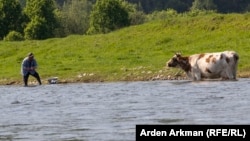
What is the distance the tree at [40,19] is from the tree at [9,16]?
52.2 inches

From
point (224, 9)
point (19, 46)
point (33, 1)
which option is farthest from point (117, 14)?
point (224, 9)

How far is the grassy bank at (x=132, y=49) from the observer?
1836 inches

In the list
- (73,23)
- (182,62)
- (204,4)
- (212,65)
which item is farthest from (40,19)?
(204,4)

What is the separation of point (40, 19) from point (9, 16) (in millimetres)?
2819

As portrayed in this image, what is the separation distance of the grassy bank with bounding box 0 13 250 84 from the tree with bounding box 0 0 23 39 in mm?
16282

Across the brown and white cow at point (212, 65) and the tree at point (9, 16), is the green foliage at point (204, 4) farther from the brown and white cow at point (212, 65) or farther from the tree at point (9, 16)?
the brown and white cow at point (212, 65)

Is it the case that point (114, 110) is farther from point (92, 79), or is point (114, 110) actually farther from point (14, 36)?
point (14, 36)

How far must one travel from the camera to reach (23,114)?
26.4 m

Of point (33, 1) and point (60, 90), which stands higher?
point (33, 1)

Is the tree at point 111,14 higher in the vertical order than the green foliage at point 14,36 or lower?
higher

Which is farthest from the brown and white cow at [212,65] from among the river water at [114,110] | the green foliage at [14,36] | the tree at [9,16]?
the tree at [9,16]

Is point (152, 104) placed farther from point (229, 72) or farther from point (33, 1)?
point (33, 1)

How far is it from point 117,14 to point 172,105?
2378 inches

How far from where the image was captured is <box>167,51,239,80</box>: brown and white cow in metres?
38.8
